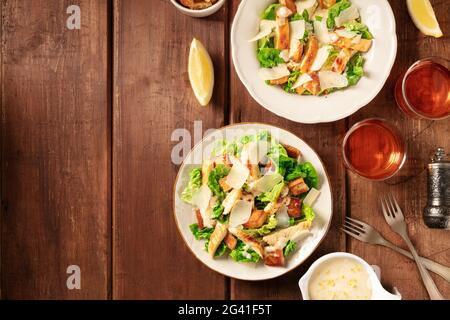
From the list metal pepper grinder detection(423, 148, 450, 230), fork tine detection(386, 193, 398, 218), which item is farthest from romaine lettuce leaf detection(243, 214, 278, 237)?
metal pepper grinder detection(423, 148, 450, 230)

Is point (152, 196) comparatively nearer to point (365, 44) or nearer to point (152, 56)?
point (152, 56)

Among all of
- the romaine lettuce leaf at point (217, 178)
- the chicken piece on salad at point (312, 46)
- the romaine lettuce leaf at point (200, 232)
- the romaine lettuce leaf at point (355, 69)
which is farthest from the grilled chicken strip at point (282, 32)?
the romaine lettuce leaf at point (200, 232)

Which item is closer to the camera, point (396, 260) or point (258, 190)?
point (258, 190)

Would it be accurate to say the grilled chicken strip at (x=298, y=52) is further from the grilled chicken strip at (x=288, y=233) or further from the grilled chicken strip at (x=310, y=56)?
the grilled chicken strip at (x=288, y=233)

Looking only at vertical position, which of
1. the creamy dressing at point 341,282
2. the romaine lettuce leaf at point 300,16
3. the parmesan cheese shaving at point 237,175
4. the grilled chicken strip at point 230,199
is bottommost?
the creamy dressing at point 341,282

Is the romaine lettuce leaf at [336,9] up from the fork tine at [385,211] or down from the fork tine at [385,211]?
up

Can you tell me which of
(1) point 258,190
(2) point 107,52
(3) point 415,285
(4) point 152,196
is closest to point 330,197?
(1) point 258,190
